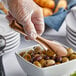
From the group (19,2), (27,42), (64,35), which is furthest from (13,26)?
(64,35)

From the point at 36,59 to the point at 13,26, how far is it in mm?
111

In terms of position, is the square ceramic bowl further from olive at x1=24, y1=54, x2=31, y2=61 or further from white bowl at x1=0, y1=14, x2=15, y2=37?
white bowl at x1=0, y1=14, x2=15, y2=37

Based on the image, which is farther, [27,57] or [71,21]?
[71,21]

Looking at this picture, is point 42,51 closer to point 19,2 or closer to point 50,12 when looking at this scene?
point 19,2

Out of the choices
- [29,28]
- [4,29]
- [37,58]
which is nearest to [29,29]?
[29,28]

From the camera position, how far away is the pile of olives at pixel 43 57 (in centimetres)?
77

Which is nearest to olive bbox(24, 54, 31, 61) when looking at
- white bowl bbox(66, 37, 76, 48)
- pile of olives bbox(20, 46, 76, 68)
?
pile of olives bbox(20, 46, 76, 68)

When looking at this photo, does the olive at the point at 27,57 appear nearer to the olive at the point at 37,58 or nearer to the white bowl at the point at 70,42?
the olive at the point at 37,58

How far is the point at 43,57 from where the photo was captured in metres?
0.81

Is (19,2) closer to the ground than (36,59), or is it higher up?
higher up

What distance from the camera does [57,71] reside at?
777 millimetres

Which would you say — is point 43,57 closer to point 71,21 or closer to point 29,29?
point 29,29

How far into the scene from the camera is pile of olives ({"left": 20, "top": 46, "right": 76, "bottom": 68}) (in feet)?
2.53

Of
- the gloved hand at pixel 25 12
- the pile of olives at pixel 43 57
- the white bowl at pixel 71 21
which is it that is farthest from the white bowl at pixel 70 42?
the gloved hand at pixel 25 12
